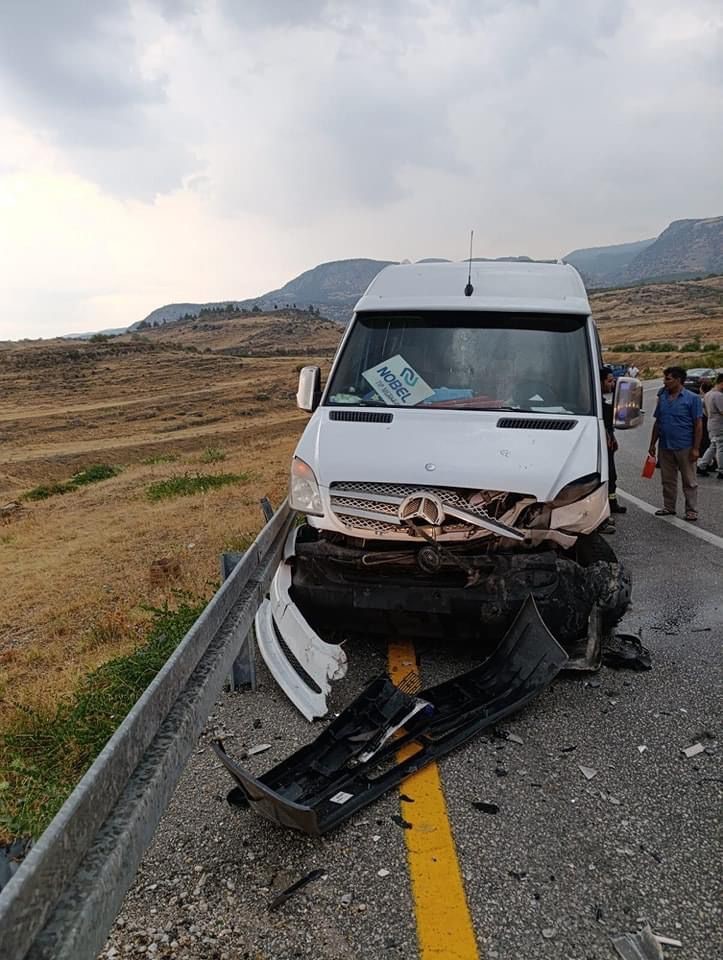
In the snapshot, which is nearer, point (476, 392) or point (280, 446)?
point (476, 392)

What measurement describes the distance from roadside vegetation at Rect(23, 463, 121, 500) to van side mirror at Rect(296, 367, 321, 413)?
1444cm

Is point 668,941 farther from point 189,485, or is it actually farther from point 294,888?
point 189,485

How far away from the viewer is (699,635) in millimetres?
5137

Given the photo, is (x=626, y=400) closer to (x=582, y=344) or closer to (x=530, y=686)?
(x=582, y=344)

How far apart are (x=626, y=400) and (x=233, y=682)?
356 centimetres

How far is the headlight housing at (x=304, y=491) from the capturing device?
4.64 metres

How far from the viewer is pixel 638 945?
2.38 metres

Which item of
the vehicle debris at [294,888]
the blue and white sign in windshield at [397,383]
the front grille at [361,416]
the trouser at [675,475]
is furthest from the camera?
the trouser at [675,475]

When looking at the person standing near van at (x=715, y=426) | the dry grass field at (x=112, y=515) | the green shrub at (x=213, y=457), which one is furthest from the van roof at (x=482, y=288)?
the green shrub at (x=213, y=457)

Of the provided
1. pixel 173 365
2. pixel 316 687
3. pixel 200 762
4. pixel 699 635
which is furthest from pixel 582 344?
pixel 173 365

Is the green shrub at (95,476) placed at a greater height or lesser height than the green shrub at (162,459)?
greater

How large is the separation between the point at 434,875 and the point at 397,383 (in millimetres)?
3550

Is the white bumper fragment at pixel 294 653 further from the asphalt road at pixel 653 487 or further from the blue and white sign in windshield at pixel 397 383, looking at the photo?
the asphalt road at pixel 653 487

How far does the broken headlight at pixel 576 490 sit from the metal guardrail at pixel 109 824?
2107 millimetres
